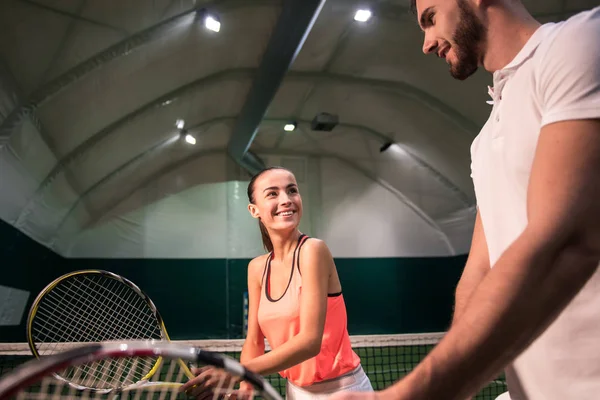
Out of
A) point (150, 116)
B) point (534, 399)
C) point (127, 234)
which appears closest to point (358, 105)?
point (150, 116)

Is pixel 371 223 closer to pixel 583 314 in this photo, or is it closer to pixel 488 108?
pixel 488 108

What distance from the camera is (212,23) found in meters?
4.87

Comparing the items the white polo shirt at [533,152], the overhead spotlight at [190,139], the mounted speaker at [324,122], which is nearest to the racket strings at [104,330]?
the white polo shirt at [533,152]

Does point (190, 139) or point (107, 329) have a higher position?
point (190, 139)

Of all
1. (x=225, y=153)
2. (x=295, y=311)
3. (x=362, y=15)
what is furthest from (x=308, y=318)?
(x=225, y=153)

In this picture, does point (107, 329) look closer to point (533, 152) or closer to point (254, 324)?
point (254, 324)

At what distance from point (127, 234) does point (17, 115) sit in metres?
1.85

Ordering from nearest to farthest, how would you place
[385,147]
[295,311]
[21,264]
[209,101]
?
[295,311]
[21,264]
[209,101]
[385,147]

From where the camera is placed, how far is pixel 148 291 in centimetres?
549

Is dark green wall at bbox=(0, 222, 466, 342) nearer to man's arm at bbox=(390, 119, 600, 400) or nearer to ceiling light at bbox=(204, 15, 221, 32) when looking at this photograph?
ceiling light at bbox=(204, 15, 221, 32)

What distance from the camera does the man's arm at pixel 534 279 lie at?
615 mm

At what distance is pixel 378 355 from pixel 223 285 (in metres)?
1.90

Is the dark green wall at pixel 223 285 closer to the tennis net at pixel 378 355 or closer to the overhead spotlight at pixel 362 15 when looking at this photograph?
the tennis net at pixel 378 355

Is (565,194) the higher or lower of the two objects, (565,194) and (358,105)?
the lower
